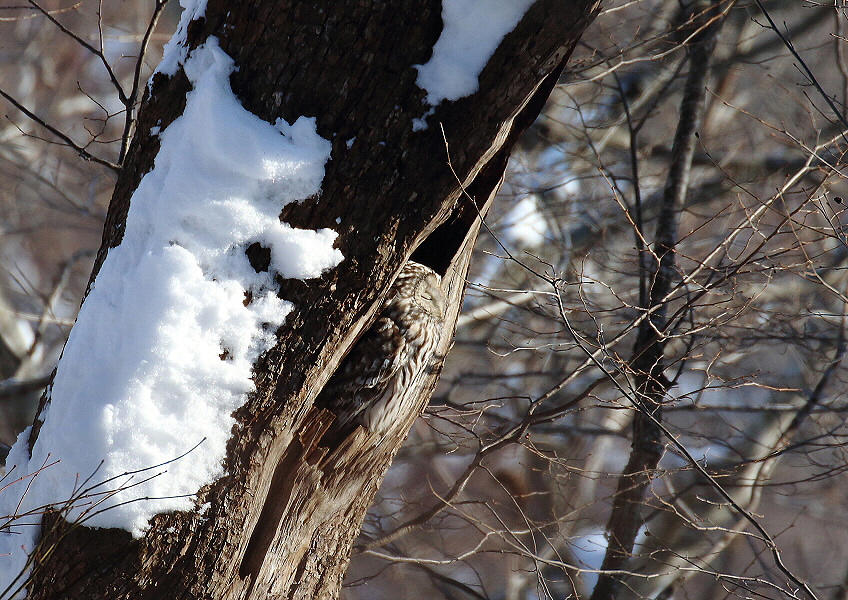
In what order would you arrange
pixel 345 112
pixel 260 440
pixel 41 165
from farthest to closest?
pixel 41 165 < pixel 345 112 < pixel 260 440

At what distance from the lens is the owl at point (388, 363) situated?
2410mm

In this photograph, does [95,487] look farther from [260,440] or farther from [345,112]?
[345,112]

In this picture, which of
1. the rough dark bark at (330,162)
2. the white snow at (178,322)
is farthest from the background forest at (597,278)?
the white snow at (178,322)

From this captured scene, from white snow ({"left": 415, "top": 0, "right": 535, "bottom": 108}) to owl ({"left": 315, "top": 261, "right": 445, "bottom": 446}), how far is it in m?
0.71

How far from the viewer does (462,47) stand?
6.96 ft

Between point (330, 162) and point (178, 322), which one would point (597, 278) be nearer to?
point (330, 162)

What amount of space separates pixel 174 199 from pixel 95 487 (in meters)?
0.82

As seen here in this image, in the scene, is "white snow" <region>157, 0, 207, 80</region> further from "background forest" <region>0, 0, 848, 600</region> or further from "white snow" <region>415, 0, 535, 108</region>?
"background forest" <region>0, 0, 848, 600</region>

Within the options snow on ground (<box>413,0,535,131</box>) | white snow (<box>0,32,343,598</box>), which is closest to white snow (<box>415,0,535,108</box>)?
snow on ground (<box>413,0,535,131</box>)

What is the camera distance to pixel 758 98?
7.94 m

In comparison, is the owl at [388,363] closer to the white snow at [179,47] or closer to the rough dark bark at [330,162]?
the rough dark bark at [330,162]

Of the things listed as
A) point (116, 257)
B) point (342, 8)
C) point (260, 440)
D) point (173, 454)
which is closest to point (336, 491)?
point (260, 440)

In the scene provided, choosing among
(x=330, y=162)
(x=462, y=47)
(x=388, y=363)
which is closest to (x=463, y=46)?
(x=462, y=47)

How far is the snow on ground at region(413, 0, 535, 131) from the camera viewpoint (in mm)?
2100
